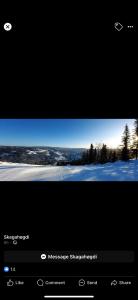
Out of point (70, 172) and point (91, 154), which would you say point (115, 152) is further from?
point (70, 172)

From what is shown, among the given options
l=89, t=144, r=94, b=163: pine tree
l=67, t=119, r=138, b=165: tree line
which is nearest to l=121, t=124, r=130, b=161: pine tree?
l=67, t=119, r=138, b=165: tree line

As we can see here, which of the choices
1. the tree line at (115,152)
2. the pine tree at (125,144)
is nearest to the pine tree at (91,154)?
the tree line at (115,152)

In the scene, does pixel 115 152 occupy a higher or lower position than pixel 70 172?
higher

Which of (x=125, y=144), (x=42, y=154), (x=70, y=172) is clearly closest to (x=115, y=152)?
(x=125, y=144)

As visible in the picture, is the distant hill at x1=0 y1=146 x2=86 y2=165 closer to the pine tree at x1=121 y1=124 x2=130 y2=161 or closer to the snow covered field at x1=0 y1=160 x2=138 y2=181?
the snow covered field at x1=0 y1=160 x2=138 y2=181
